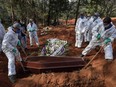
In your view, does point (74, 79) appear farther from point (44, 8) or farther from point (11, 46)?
point (44, 8)

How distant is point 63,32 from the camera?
18828 millimetres

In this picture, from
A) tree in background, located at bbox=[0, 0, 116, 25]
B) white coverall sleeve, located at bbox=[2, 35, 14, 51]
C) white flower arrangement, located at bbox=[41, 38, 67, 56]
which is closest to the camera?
white coverall sleeve, located at bbox=[2, 35, 14, 51]

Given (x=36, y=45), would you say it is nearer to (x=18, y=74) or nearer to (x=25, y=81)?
(x=18, y=74)

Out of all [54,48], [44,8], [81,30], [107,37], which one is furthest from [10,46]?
[44,8]

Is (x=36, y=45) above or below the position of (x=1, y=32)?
below

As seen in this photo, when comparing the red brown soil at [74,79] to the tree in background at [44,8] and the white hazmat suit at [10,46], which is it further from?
the tree in background at [44,8]

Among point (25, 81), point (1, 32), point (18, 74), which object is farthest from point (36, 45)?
point (25, 81)

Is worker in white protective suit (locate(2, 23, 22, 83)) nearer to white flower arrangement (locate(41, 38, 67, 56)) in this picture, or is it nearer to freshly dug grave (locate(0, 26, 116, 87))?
freshly dug grave (locate(0, 26, 116, 87))

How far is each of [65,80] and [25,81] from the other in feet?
4.15

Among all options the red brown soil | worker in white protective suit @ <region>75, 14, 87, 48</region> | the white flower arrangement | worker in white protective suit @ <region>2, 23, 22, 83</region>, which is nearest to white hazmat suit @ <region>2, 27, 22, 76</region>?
worker in white protective suit @ <region>2, 23, 22, 83</region>

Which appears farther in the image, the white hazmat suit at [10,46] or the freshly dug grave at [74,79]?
the white hazmat suit at [10,46]

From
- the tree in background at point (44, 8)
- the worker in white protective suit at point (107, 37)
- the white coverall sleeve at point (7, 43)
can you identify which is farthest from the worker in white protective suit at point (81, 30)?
the tree in background at point (44, 8)

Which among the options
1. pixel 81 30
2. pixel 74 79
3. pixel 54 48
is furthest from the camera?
pixel 81 30

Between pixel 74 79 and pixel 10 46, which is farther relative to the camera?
pixel 10 46
